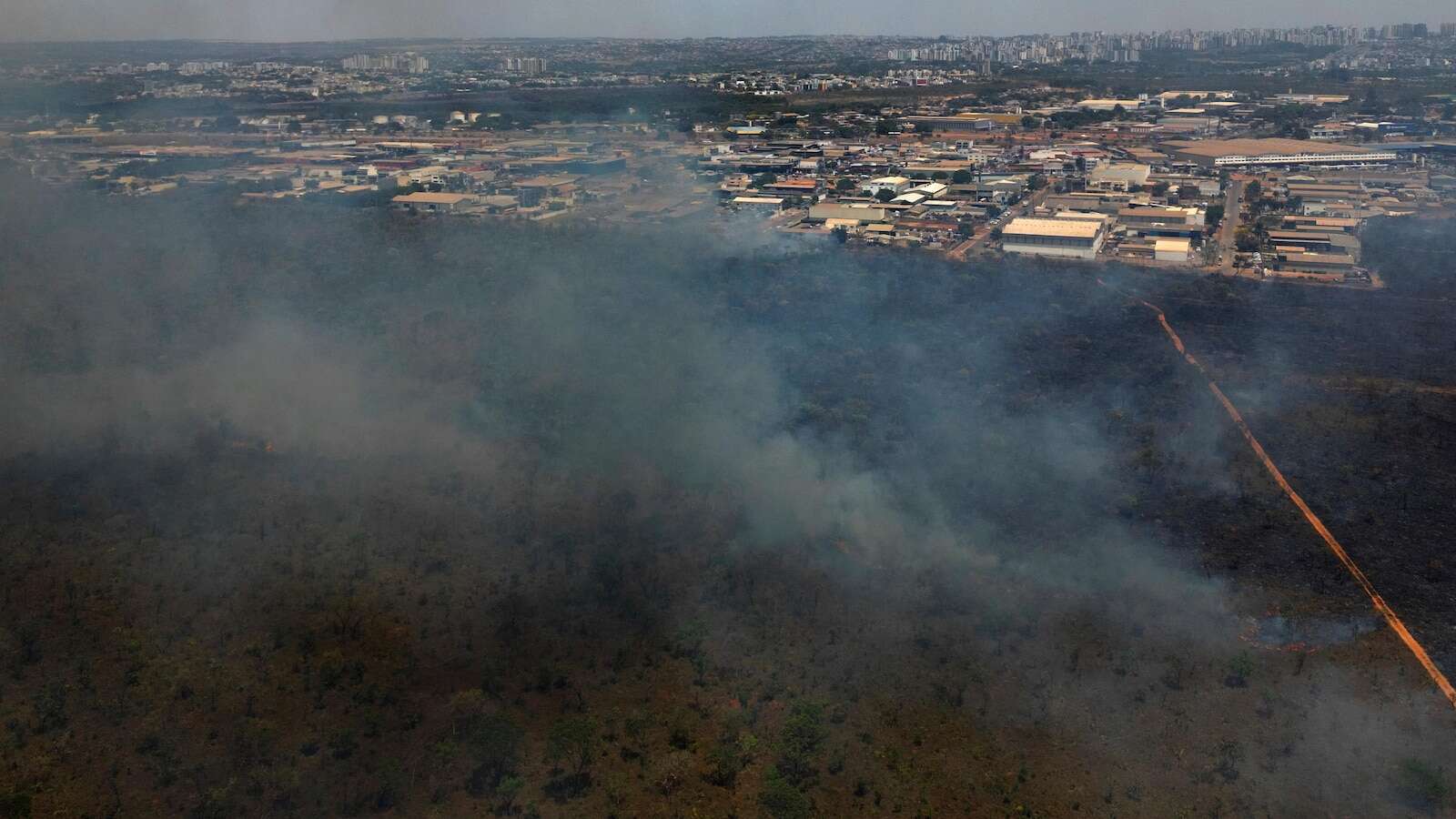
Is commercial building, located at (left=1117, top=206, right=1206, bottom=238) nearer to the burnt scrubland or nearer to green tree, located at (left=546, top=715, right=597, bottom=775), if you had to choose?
the burnt scrubland

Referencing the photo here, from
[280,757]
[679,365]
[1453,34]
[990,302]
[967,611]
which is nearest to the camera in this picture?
[280,757]

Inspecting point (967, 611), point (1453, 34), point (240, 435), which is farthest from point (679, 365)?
point (1453, 34)

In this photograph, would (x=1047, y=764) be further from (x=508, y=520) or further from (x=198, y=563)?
(x=198, y=563)

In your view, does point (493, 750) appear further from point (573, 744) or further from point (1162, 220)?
point (1162, 220)

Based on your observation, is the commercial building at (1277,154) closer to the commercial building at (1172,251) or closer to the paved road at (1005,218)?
the paved road at (1005,218)

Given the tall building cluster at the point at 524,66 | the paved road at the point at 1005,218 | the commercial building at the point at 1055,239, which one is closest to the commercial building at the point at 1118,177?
the paved road at the point at 1005,218
